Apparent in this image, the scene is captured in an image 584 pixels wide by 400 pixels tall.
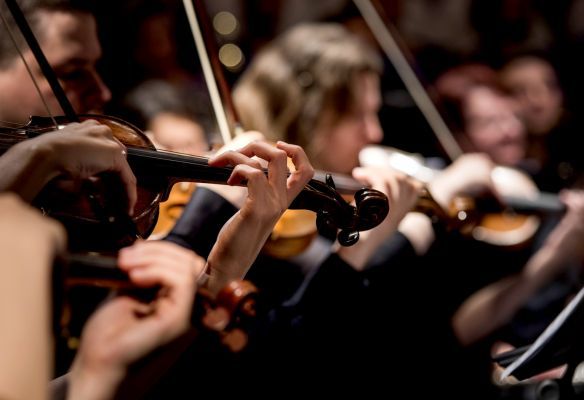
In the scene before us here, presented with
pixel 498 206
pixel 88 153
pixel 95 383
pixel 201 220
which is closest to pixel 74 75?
pixel 201 220

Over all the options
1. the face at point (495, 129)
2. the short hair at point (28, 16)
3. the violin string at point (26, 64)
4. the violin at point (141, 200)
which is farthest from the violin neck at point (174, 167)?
the face at point (495, 129)

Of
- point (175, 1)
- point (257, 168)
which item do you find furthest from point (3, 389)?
point (175, 1)

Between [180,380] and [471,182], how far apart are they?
3.05 ft

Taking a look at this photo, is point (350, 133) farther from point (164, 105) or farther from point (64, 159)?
point (64, 159)

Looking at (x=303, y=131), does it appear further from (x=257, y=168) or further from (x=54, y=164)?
(x=54, y=164)

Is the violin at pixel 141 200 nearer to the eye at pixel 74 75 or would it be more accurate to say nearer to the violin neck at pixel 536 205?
the eye at pixel 74 75

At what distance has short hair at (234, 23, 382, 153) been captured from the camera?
161 centimetres

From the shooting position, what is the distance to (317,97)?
163cm

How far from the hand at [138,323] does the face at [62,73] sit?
25 centimetres

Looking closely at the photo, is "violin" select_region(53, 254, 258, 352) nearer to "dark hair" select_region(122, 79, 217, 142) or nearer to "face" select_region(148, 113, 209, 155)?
"face" select_region(148, 113, 209, 155)

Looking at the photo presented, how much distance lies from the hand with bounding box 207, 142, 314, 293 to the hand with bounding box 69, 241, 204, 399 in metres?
0.15

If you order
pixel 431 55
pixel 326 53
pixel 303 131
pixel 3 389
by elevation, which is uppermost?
pixel 3 389

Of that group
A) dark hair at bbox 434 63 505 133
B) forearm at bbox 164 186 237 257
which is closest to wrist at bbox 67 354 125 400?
forearm at bbox 164 186 237 257

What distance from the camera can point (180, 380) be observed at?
1098 millimetres
